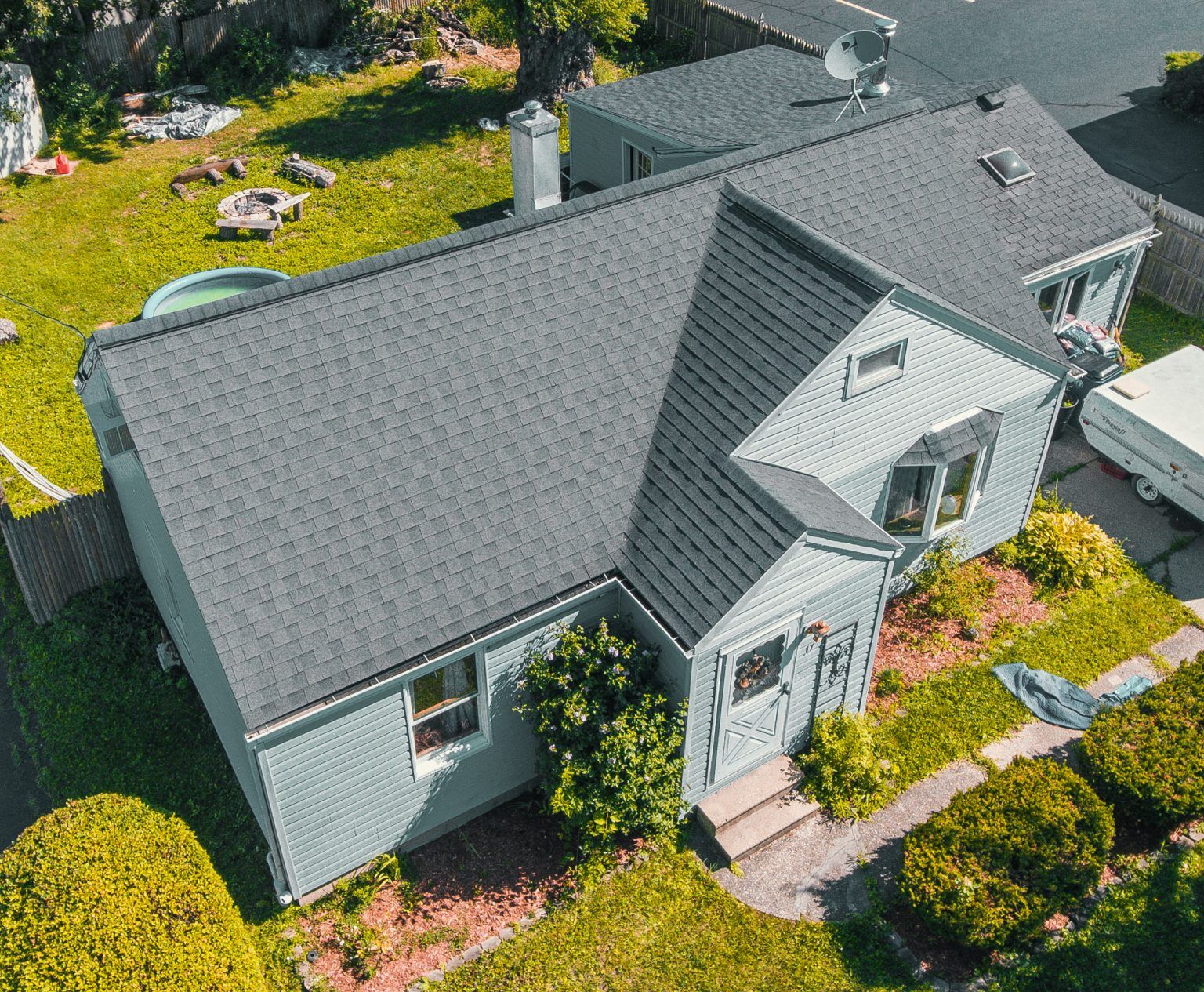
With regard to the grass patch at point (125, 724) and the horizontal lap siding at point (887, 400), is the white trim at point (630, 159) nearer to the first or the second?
the horizontal lap siding at point (887, 400)

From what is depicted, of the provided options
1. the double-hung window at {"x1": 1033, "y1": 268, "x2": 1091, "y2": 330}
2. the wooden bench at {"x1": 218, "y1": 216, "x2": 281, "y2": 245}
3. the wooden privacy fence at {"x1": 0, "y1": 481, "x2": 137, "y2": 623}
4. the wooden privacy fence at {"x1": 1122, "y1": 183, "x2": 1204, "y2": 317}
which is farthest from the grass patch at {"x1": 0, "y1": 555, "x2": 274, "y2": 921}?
the wooden privacy fence at {"x1": 1122, "y1": 183, "x2": 1204, "y2": 317}

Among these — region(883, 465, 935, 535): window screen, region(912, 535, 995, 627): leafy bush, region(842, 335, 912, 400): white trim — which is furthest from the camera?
region(912, 535, 995, 627): leafy bush

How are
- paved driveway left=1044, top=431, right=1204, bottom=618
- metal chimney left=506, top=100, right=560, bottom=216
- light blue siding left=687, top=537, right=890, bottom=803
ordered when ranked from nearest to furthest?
light blue siding left=687, top=537, right=890, bottom=803 → metal chimney left=506, top=100, right=560, bottom=216 → paved driveway left=1044, top=431, right=1204, bottom=618

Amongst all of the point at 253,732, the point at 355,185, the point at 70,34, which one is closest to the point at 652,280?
the point at 253,732

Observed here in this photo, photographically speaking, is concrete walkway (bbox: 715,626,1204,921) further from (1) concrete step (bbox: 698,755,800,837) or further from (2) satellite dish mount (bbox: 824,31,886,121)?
(2) satellite dish mount (bbox: 824,31,886,121)

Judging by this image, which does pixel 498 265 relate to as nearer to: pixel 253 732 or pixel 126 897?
pixel 253 732

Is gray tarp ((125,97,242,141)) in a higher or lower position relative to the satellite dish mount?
lower

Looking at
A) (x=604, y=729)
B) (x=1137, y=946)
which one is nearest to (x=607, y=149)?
(x=604, y=729)
